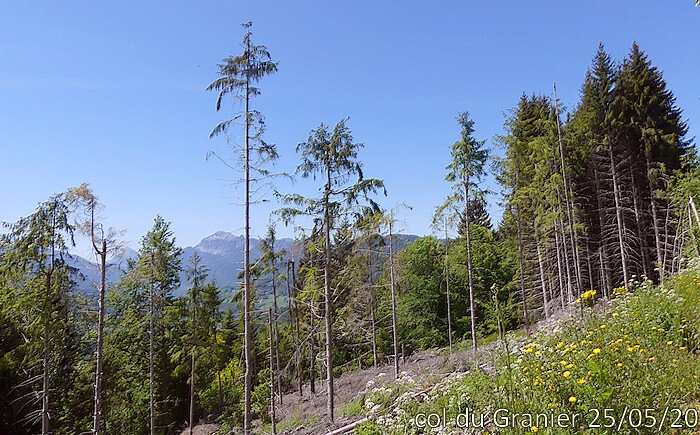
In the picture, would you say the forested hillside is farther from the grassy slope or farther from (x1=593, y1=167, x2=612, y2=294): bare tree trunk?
the grassy slope

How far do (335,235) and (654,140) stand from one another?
63.5 ft

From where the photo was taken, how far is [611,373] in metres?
4.20

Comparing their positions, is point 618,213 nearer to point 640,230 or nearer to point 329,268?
point 640,230

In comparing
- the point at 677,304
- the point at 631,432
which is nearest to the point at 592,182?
the point at 677,304

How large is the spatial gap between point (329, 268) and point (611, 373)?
36.0 feet

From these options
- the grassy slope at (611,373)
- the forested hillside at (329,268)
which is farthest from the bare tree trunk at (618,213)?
the grassy slope at (611,373)

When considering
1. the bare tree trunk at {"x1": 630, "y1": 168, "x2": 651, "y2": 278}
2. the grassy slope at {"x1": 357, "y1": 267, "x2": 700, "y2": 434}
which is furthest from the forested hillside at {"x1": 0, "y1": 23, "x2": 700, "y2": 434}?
the grassy slope at {"x1": 357, "y1": 267, "x2": 700, "y2": 434}

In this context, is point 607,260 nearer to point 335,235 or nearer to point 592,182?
point 592,182

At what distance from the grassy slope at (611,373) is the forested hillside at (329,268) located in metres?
6.84

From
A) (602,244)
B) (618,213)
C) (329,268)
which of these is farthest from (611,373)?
(602,244)

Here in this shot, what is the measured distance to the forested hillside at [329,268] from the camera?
14.8 m

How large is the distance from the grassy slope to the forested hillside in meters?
6.84

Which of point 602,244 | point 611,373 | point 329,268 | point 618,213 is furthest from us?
point 602,244

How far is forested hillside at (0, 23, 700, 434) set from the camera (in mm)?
14750
